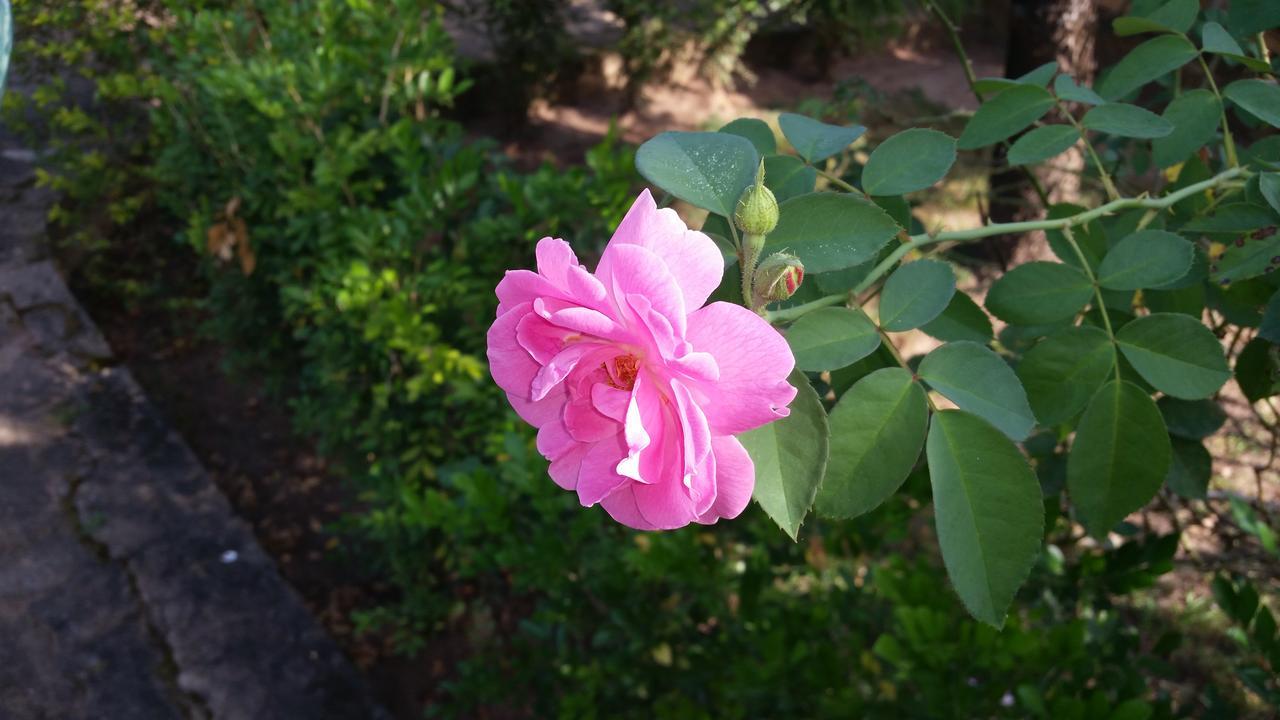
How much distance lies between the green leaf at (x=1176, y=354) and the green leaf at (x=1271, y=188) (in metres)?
0.11

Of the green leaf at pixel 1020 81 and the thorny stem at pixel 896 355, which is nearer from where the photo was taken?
the thorny stem at pixel 896 355

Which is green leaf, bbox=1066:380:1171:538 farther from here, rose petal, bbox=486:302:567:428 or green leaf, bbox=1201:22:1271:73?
rose petal, bbox=486:302:567:428

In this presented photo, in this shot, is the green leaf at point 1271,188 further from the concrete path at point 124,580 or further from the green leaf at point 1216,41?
the concrete path at point 124,580

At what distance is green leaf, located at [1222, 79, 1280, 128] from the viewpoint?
882mm

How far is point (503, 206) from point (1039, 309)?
1.76m

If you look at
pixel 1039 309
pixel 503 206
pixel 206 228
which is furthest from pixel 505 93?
pixel 1039 309

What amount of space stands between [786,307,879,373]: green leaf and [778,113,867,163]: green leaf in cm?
18

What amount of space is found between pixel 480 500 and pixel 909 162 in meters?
1.29

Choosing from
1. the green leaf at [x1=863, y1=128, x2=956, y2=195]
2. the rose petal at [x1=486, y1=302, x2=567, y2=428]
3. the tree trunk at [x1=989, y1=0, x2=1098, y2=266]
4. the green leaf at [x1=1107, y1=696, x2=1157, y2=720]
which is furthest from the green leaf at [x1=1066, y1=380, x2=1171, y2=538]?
the tree trunk at [x1=989, y1=0, x2=1098, y2=266]

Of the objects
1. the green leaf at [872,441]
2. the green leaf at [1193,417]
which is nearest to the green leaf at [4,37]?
the green leaf at [872,441]

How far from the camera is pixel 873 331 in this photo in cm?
74

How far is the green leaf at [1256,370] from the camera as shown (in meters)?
1.00

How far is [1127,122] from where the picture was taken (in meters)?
0.92

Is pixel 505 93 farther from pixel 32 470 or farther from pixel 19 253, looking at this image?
pixel 32 470
